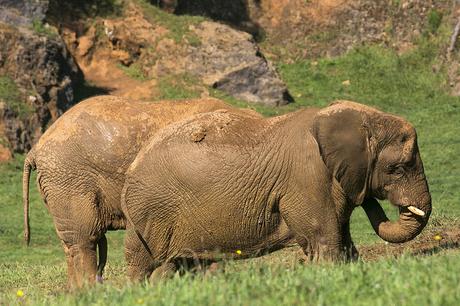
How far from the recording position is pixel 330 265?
8.81 m

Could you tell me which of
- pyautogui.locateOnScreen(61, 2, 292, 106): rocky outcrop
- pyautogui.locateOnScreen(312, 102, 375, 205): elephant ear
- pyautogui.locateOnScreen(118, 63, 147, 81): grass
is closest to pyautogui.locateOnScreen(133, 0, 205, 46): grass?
pyautogui.locateOnScreen(61, 2, 292, 106): rocky outcrop

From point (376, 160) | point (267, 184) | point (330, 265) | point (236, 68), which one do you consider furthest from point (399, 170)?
point (236, 68)

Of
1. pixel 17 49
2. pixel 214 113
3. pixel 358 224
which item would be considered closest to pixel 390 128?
pixel 214 113

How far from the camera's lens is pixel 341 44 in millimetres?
39156

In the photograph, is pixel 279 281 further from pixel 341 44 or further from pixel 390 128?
pixel 341 44

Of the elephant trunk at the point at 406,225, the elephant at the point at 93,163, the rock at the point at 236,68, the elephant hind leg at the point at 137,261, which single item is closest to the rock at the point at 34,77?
the rock at the point at 236,68

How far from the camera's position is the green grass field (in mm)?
7133

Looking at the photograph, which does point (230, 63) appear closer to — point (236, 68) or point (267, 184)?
point (236, 68)

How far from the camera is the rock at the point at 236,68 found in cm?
3472

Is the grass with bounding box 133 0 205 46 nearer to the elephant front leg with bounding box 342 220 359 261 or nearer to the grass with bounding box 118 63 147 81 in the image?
the grass with bounding box 118 63 147 81

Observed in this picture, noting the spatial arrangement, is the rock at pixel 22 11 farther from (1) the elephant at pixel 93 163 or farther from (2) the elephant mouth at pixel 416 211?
(2) the elephant mouth at pixel 416 211

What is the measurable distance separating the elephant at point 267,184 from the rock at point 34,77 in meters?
→ 18.7

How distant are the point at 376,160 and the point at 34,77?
2164 cm

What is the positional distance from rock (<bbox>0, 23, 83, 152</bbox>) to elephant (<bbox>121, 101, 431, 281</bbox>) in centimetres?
1866
